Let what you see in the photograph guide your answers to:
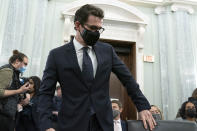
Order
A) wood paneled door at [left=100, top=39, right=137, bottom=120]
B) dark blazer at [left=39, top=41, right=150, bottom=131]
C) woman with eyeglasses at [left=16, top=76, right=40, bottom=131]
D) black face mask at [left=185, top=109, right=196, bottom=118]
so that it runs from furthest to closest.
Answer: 1. wood paneled door at [left=100, top=39, right=137, bottom=120]
2. black face mask at [left=185, top=109, right=196, bottom=118]
3. woman with eyeglasses at [left=16, top=76, right=40, bottom=131]
4. dark blazer at [left=39, top=41, right=150, bottom=131]

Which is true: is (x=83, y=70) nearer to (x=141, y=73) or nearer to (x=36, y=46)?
(x=36, y=46)

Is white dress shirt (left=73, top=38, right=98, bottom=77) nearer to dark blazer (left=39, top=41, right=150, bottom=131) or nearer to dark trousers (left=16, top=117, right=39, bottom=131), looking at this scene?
dark blazer (left=39, top=41, right=150, bottom=131)

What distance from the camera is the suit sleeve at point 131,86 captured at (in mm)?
1344

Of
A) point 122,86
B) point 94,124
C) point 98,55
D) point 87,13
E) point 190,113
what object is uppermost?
point 87,13

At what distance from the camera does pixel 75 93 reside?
50.5 inches

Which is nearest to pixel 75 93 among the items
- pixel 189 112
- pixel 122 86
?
pixel 189 112

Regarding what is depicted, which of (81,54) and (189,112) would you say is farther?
(189,112)

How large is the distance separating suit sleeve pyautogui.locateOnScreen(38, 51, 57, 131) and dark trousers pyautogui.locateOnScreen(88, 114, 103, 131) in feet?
0.72

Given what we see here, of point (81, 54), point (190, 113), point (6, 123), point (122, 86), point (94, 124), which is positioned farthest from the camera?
point (122, 86)

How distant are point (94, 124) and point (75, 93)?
202 millimetres

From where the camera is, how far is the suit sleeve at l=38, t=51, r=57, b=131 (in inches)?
48.9

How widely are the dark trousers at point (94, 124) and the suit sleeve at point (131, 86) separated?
0.86 ft

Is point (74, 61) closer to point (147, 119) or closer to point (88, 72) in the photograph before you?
point (88, 72)

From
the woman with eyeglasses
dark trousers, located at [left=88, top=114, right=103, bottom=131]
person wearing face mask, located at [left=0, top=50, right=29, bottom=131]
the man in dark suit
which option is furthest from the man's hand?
the woman with eyeglasses
